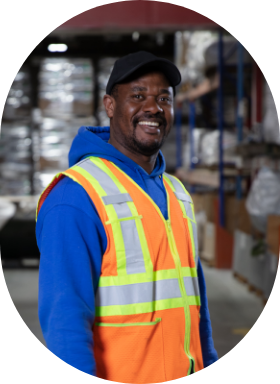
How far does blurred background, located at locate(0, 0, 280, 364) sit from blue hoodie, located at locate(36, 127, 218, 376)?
2.69 m

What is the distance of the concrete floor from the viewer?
4129mm

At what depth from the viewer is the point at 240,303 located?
5082mm

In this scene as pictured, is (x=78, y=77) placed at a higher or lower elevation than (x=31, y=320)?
higher

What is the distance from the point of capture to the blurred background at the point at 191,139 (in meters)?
4.52

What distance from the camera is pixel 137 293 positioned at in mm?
1463

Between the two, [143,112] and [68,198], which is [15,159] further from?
[68,198]

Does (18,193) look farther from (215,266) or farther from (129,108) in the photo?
(129,108)

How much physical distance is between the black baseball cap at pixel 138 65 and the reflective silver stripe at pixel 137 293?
725 mm

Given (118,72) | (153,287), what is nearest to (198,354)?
(153,287)

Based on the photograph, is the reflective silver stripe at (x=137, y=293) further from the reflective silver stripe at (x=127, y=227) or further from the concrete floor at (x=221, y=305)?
the concrete floor at (x=221, y=305)

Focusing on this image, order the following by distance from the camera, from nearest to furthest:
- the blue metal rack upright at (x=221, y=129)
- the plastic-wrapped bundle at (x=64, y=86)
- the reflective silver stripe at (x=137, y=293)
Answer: the reflective silver stripe at (x=137, y=293) → the blue metal rack upright at (x=221, y=129) → the plastic-wrapped bundle at (x=64, y=86)

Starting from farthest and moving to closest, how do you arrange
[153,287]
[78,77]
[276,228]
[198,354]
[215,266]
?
[78,77], [215,266], [276,228], [198,354], [153,287]

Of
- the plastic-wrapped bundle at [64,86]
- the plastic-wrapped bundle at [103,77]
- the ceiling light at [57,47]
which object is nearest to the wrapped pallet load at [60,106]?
the plastic-wrapped bundle at [64,86]

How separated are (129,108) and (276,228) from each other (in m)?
2.88
